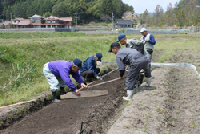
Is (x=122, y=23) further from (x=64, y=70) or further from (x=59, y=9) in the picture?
(x=64, y=70)

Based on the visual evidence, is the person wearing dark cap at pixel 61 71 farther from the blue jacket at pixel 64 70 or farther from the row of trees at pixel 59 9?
the row of trees at pixel 59 9

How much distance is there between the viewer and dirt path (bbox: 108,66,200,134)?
10.4ft

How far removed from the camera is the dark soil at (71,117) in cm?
343

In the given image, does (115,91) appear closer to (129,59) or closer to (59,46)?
(129,59)

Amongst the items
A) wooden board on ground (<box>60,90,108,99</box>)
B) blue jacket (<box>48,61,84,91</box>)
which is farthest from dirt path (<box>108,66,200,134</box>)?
blue jacket (<box>48,61,84,91</box>)

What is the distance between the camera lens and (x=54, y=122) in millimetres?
3857

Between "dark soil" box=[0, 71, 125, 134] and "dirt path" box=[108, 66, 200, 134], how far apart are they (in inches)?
17.8

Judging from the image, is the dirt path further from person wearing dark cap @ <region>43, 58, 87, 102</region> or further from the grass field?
the grass field

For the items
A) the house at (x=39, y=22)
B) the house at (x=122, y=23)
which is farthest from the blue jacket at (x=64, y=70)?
the house at (x=122, y=23)

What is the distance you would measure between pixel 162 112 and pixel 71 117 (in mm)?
2004

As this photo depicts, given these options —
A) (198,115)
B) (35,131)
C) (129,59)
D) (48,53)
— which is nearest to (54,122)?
(35,131)

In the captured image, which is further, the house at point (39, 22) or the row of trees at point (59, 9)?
the row of trees at point (59, 9)

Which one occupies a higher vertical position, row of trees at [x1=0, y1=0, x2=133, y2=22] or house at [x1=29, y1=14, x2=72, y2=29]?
row of trees at [x1=0, y1=0, x2=133, y2=22]

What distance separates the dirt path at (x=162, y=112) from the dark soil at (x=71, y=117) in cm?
45
